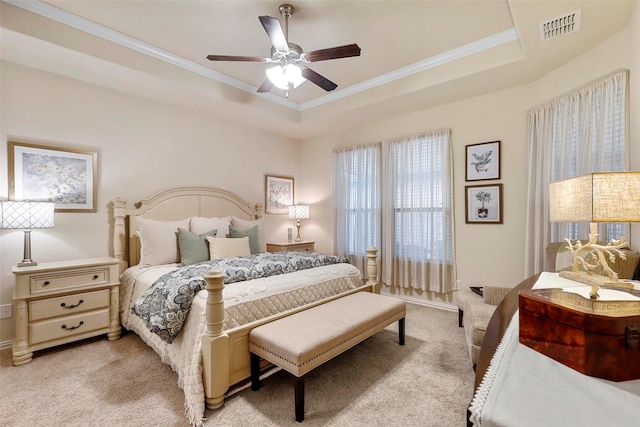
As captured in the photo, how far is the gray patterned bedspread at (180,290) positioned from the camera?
1.92m

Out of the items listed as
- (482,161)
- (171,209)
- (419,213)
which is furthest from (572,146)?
(171,209)

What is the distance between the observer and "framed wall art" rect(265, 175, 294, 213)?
4.78 m

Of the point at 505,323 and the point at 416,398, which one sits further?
the point at 416,398

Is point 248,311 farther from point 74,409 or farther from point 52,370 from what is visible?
point 52,370

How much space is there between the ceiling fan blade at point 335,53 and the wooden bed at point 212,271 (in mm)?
1728

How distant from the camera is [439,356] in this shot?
2430mm

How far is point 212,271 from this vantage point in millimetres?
1716

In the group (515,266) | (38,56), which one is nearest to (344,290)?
(515,266)

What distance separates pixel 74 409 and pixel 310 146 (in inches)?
172

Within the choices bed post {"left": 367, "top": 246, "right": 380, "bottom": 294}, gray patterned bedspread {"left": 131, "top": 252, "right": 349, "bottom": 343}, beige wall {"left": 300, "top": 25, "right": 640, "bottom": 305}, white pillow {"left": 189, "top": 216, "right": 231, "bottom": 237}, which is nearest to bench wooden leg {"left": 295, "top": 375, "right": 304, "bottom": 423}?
gray patterned bedspread {"left": 131, "top": 252, "right": 349, "bottom": 343}

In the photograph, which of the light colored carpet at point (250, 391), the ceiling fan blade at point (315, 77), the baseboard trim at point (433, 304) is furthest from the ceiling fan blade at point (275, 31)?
the baseboard trim at point (433, 304)

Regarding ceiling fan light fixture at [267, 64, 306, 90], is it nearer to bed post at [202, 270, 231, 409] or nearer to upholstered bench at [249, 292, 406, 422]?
bed post at [202, 270, 231, 409]

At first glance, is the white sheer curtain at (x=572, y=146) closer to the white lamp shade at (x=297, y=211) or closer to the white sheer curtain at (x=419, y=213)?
the white sheer curtain at (x=419, y=213)

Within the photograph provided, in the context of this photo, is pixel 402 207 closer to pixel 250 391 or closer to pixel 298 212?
pixel 298 212
